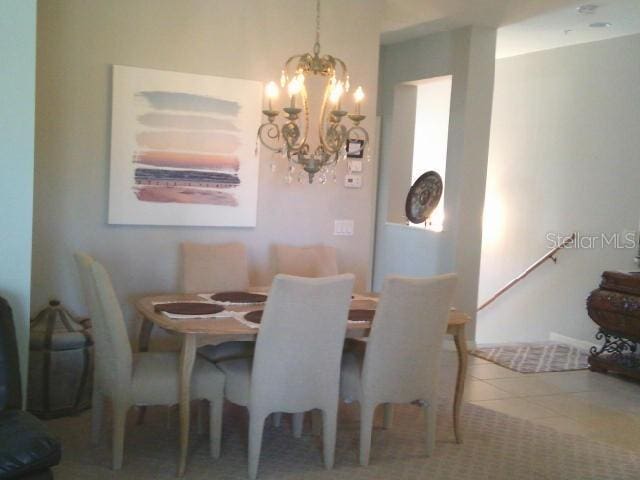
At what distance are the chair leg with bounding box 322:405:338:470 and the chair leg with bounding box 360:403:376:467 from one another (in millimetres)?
153

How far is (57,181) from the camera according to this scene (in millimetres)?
4031

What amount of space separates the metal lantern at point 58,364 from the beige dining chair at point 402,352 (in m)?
1.52

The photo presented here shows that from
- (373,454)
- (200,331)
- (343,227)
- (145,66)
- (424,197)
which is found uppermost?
(145,66)

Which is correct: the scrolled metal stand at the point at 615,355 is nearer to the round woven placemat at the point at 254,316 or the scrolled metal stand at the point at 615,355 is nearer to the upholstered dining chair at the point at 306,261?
the upholstered dining chair at the point at 306,261

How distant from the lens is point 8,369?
2666 mm

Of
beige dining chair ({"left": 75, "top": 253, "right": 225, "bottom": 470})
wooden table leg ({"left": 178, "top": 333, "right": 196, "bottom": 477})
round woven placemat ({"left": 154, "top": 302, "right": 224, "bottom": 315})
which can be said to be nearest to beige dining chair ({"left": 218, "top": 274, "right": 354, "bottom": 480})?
beige dining chair ({"left": 75, "top": 253, "right": 225, "bottom": 470})

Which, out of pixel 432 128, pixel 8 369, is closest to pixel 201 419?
pixel 8 369

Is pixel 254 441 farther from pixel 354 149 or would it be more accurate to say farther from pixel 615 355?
pixel 615 355

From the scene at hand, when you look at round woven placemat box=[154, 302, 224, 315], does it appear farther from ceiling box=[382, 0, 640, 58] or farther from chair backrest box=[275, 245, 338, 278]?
ceiling box=[382, 0, 640, 58]

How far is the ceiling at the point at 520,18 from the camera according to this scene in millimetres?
5008

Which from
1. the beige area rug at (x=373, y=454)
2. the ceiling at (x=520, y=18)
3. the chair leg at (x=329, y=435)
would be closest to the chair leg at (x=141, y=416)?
the beige area rug at (x=373, y=454)

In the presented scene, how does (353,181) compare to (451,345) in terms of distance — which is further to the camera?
(451,345)

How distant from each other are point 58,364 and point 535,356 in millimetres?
4087

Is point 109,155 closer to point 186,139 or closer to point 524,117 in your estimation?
point 186,139
